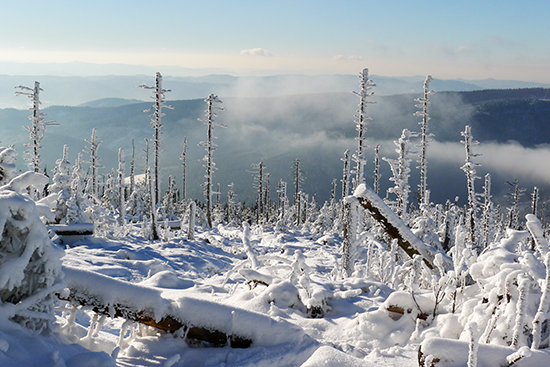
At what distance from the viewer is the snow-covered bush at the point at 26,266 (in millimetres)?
2770

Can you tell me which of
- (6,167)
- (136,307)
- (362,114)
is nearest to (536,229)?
(136,307)

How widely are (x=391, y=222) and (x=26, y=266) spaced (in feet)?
17.1

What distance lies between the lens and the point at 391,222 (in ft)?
21.0

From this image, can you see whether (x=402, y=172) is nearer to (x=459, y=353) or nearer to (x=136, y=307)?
Result: (x=459, y=353)

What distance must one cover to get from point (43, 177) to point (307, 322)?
3343mm

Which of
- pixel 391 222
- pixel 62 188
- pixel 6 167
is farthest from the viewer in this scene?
pixel 62 188

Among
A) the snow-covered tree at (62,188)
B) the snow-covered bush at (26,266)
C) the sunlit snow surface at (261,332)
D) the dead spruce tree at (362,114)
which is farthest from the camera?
the dead spruce tree at (362,114)

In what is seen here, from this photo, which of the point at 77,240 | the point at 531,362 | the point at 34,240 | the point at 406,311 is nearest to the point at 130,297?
the point at 34,240

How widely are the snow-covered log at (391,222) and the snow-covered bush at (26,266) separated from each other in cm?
465

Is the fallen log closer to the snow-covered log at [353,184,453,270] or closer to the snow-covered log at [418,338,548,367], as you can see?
the snow-covered log at [418,338,548,367]

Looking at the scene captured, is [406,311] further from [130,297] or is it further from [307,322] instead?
[130,297]

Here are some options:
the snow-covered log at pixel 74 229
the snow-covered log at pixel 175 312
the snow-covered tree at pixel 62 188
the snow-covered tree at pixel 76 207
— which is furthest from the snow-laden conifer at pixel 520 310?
the snow-covered tree at pixel 76 207

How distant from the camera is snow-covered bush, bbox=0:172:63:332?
2.77 meters

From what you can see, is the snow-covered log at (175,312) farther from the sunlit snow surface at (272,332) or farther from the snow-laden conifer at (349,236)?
the snow-laden conifer at (349,236)
